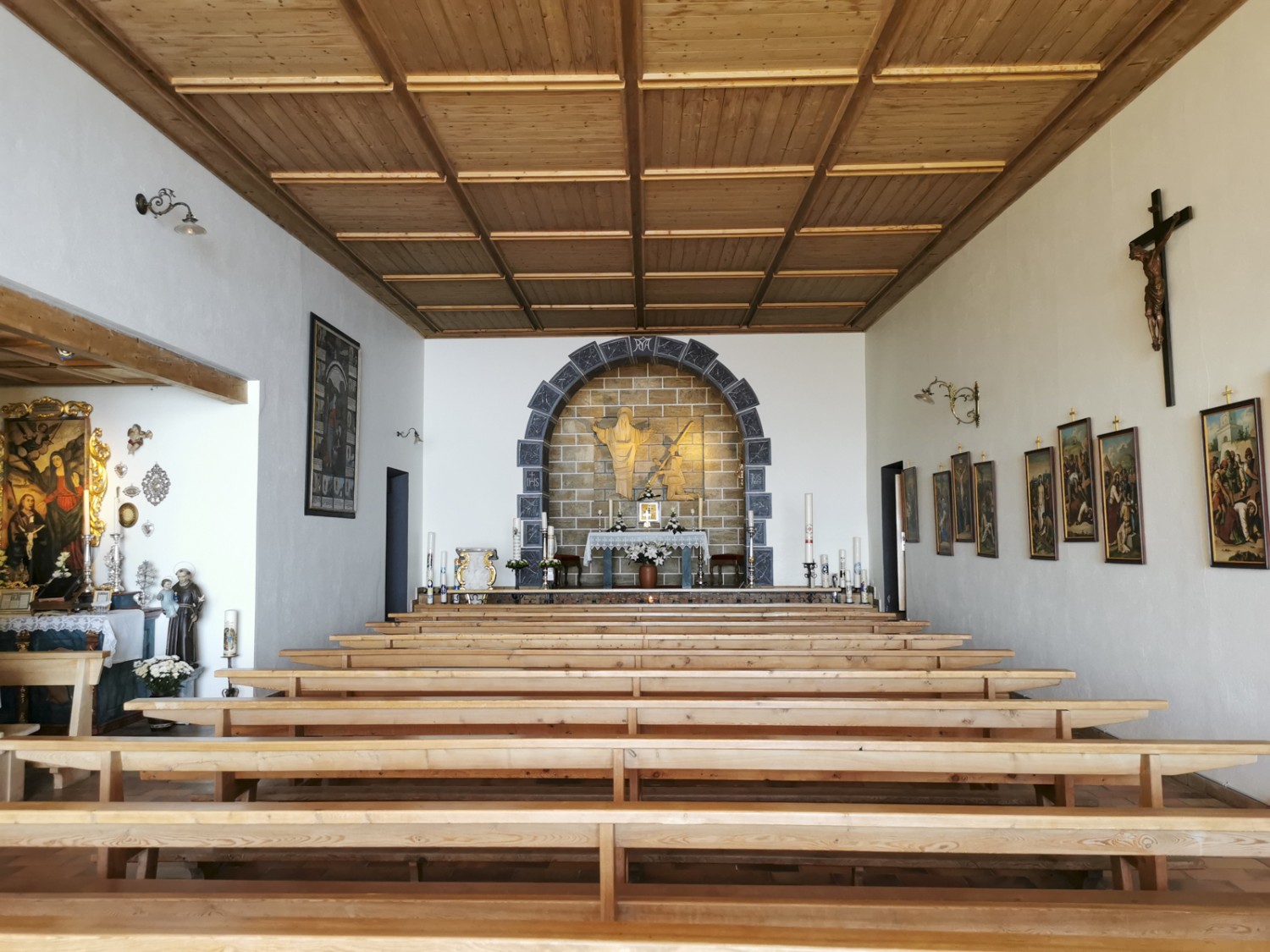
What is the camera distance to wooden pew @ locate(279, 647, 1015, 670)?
428 centimetres

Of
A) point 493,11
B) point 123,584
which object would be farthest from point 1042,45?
point 123,584

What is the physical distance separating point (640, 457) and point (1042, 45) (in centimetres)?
768

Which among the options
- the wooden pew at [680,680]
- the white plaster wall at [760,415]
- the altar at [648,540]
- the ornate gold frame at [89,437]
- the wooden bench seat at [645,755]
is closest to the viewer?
the wooden bench seat at [645,755]

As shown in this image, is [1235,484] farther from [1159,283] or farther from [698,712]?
[698,712]

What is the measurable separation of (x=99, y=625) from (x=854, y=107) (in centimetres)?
576

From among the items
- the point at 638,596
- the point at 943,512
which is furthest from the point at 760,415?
the point at 943,512

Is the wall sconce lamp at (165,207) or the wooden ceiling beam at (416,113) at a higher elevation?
the wooden ceiling beam at (416,113)

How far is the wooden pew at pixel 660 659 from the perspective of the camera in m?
4.28

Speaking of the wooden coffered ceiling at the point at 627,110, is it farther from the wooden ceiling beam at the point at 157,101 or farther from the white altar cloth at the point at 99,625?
the white altar cloth at the point at 99,625

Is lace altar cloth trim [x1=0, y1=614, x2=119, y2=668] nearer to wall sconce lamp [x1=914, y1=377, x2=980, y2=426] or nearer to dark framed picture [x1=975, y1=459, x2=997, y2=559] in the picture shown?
dark framed picture [x1=975, y1=459, x2=997, y2=559]

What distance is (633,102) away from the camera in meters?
5.01

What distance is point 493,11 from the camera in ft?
13.6

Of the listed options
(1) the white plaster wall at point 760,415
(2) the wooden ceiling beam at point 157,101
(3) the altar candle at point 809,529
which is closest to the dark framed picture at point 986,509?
(3) the altar candle at point 809,529

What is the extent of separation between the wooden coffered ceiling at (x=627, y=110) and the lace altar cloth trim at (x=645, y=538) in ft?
12.1
